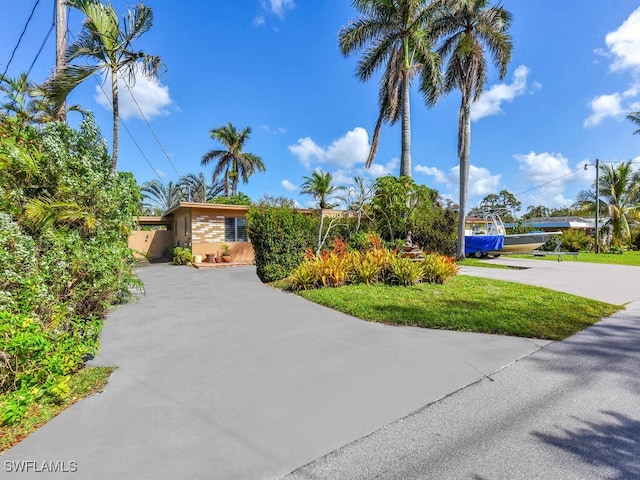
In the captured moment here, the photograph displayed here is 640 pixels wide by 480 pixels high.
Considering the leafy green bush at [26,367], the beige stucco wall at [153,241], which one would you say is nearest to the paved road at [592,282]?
the leafy green bush at [26,367]

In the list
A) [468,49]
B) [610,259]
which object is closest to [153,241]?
[468,49]

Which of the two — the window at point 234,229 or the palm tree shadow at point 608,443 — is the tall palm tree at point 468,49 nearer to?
the window at point 234,229

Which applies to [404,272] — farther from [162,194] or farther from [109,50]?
[162,194]

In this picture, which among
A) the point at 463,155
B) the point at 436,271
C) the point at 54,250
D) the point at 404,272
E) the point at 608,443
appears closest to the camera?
the point at 608,443

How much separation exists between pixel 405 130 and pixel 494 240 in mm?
8178

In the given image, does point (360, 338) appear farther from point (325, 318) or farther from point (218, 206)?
point (218, 206)

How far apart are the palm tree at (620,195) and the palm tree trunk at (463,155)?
630 inches

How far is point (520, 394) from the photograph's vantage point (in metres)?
2.83

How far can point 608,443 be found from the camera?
2.13 metres

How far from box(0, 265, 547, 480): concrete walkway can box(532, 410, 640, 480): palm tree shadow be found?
0.66 meters

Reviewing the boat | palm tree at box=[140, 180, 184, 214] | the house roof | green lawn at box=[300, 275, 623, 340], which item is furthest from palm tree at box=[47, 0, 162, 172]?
palm tree at box=[140, 180, 184, 214]

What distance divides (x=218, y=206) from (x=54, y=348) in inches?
477

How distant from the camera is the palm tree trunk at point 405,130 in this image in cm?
1334

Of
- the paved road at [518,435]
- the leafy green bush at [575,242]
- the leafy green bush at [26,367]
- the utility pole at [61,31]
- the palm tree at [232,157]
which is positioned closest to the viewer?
the paved road at [518,435]
